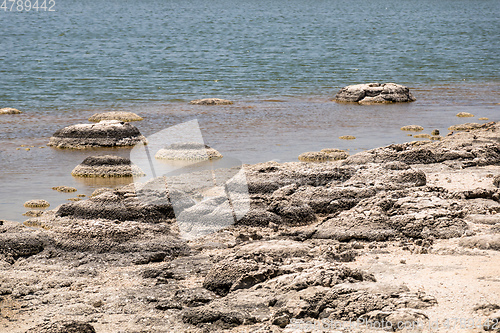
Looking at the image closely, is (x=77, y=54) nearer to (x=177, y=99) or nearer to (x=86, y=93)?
(x=86, y=93)

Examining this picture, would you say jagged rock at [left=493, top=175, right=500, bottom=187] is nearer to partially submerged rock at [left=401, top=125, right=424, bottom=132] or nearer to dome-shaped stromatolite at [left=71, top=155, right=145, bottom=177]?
dome-shaped stromatolite at [left=71, top=155, right=145, bottom=177]

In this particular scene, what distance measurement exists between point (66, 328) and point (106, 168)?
7.25 m

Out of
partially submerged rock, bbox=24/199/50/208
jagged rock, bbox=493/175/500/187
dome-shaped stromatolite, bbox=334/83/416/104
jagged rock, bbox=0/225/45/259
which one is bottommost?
dome-shaped stromatolite, bbox=334/83/416/104

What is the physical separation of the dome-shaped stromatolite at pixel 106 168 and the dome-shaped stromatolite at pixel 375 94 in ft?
42.0

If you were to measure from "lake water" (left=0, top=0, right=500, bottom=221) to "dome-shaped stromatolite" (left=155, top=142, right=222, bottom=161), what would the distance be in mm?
715

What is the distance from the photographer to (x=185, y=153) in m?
13.0

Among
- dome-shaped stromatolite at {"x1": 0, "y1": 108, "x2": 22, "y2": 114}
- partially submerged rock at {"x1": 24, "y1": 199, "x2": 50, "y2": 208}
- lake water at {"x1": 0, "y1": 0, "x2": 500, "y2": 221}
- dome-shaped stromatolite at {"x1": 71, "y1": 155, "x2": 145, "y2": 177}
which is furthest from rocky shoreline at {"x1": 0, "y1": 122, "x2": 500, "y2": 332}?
dome-shaped stromatolite at {"x1": 0, "y1": 108, "x2": 22, "y2": 114}

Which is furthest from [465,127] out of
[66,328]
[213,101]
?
[66,328]

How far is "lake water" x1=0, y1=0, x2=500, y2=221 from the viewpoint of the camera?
14734mm

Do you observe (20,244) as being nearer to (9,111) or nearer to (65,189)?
(65,189)

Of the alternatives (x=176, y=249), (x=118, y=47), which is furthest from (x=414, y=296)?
(x=118, y=47)

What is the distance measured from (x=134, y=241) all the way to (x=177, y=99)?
712 inches

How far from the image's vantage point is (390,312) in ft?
14.8

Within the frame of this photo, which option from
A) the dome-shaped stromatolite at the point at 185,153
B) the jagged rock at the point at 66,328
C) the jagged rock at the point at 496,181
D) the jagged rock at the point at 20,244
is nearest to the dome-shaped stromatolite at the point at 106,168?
the dome-shaped stromatolite at the point at 185,153
